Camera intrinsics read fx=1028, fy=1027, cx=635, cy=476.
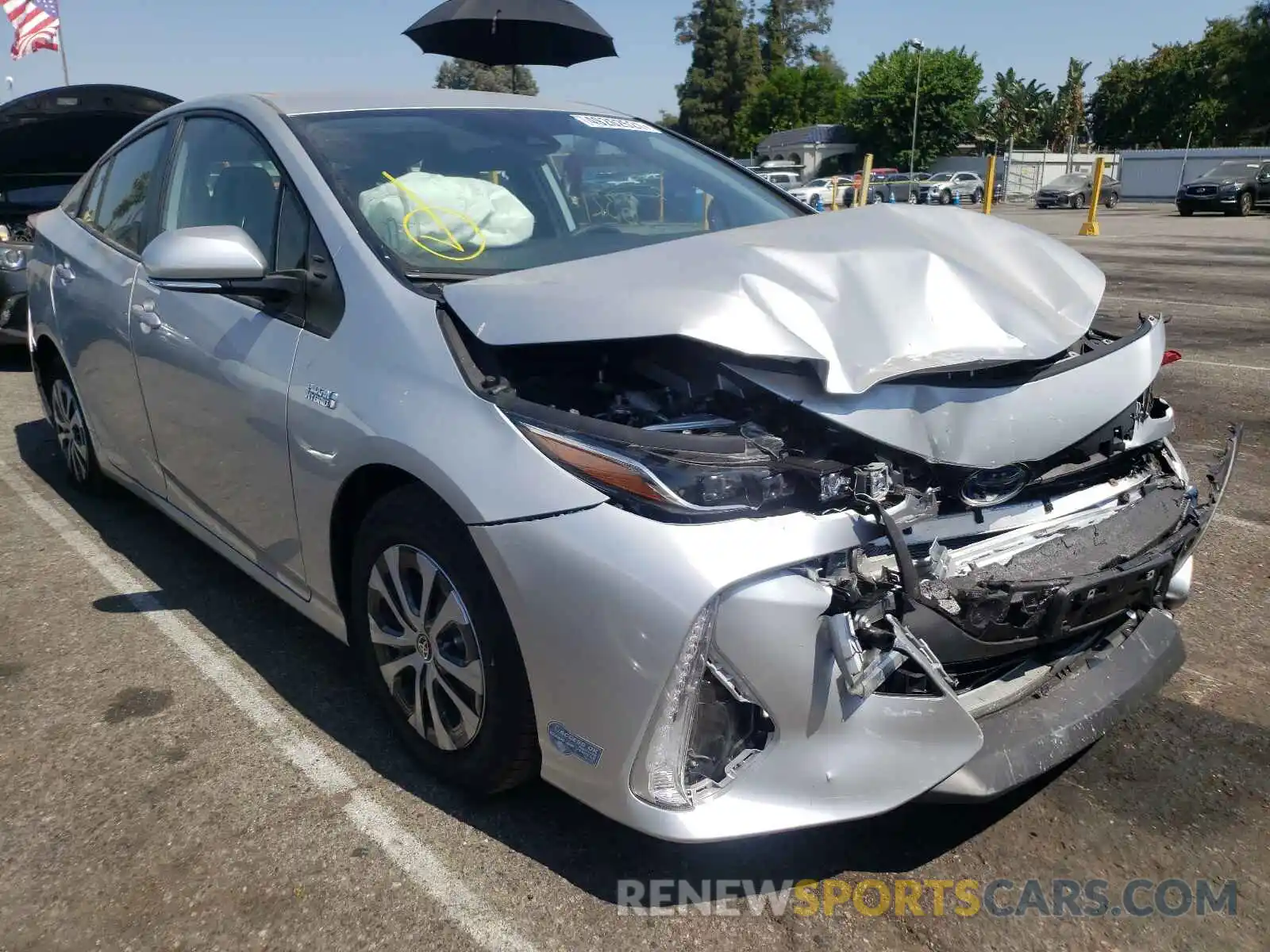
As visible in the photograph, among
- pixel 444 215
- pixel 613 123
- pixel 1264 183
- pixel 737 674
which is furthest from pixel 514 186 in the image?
pixel 1264 183

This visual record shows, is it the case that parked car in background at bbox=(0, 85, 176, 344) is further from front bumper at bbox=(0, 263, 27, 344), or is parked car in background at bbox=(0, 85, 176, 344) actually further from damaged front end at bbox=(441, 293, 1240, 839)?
damaged front end at bbox=(441, 293, 1240, 839)

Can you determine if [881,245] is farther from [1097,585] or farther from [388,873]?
[388,873]

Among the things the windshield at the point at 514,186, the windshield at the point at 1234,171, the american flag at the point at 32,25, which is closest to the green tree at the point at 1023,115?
the windshield at the point at 1234,171

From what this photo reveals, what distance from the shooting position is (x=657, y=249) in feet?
8.76

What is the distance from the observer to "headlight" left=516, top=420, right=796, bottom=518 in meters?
2.00

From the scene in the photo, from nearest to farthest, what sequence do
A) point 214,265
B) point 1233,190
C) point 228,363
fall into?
point 214,265 → point 228,363 → point 1233,190

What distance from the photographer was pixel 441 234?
2.89 metres

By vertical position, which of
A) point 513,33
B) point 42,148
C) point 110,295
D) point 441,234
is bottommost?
point 110,295

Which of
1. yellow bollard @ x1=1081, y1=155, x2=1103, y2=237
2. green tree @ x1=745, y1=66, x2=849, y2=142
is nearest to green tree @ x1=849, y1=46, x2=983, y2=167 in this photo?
green tree @ x1=745, y1=66, x2=849, y2=142

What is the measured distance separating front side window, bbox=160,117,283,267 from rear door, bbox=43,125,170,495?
0.82 ft

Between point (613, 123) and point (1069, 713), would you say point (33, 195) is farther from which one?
point (1069, 713)

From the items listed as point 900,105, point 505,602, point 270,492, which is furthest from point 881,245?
point 900,105

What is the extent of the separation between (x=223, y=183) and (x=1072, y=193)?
4094 cm

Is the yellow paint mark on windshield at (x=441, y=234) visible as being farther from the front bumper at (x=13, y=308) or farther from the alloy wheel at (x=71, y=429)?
the front bumper at (x=13, y=308)
